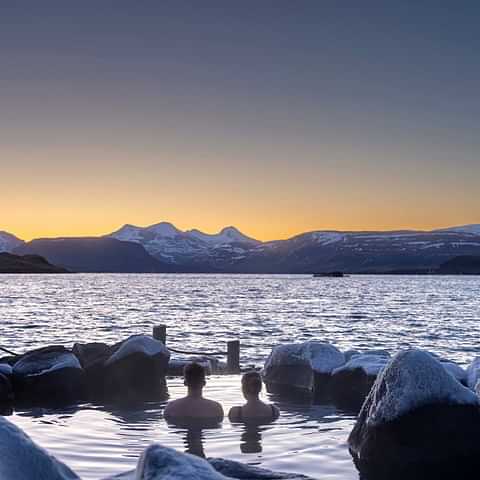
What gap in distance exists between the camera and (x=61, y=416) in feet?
52.6

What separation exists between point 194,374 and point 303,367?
23.5 feet

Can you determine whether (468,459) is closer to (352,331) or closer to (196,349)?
(196,349)

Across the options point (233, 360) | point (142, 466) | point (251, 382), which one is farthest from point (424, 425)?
point (233, 360)

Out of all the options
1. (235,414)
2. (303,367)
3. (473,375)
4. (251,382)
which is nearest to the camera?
(251,382)

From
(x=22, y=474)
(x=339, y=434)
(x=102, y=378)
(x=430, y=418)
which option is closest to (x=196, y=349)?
(x=102, y=378)

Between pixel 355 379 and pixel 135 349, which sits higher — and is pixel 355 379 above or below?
below

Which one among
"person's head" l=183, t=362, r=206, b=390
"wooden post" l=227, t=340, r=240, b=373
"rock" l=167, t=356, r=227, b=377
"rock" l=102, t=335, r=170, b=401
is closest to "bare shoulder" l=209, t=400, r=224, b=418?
"person's head" l=183, t=362, r=206, b=390

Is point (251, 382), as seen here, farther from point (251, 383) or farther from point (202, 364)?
point (202, 364)

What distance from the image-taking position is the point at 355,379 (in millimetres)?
18484

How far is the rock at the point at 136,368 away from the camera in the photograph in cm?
1989

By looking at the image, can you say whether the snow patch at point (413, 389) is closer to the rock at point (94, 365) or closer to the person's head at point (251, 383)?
the person's head at point (251, 383)

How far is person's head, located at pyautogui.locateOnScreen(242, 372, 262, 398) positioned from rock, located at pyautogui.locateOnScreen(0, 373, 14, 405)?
6.35 m

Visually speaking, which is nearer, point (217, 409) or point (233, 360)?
point (217, 409)

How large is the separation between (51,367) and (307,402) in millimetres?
6590
